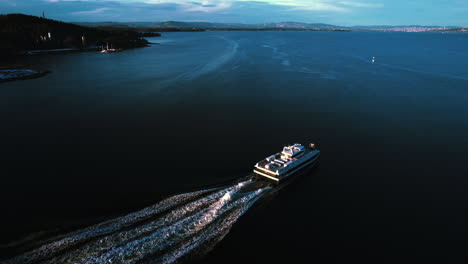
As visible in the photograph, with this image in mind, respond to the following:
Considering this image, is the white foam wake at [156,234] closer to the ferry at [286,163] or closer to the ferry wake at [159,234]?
the ferry wake at [159,234]

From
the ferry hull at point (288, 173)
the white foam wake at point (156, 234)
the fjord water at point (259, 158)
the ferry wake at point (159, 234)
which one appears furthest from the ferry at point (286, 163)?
the white foam wake at point (156, 234)

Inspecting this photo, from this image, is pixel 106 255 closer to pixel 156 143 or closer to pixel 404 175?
pixel 156 143

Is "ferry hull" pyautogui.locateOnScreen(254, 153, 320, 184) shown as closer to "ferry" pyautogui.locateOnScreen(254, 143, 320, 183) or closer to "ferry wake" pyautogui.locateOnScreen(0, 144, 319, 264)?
"ferry" pyautogui.locateOnScreen(254, 143, 320, 183)

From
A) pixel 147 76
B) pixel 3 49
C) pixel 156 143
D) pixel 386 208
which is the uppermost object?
pixel 3 49

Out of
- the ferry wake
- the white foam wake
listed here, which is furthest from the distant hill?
the white foam wake

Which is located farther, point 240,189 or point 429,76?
point 429,76

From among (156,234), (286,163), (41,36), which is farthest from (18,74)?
(286,163)

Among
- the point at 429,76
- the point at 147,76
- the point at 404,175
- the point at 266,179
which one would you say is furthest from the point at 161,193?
the point at 429,76
